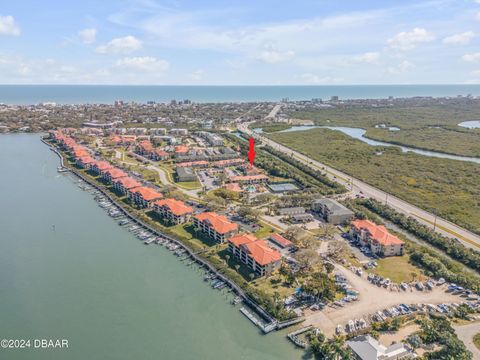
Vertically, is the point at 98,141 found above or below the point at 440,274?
above

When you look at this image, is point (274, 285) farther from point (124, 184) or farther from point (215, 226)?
point (124, 184)

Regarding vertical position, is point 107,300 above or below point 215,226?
below

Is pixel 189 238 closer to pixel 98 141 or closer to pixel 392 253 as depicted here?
pixel 392 253

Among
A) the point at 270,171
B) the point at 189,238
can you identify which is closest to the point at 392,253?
the point at 189,238

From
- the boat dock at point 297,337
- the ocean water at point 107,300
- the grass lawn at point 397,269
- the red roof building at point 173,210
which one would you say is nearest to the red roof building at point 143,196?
the red roof building at point 173,210

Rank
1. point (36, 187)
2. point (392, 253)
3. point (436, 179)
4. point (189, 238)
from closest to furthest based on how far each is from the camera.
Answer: point (392, 253)
point (189, 238)
point (36, 187)
point (436, 179)

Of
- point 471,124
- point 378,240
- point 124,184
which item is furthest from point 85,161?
point 471,124

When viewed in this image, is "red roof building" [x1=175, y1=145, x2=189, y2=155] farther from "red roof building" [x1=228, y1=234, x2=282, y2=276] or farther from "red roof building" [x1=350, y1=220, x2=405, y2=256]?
"red roof building" [x1=350, y1=220, x2=405, y2=256]
